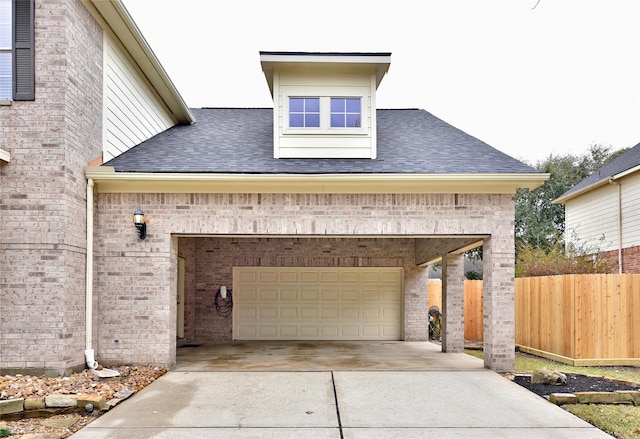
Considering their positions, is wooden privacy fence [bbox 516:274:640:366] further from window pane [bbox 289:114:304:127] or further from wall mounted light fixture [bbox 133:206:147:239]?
wall mounted light fixture [bbox 133:206:147:239]

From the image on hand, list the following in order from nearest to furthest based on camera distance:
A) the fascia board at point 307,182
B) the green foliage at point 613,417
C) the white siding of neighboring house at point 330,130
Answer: the green foliage at point 613,417 < the fascia board at point 307,182 < the white siding of neighboring house at point 330,130

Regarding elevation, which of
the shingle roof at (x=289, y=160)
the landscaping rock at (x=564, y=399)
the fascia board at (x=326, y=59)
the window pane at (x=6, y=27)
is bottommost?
the landscaping rock at (x=564, y=399)

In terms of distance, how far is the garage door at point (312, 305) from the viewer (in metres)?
12.8

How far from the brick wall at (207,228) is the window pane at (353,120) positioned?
1806mm

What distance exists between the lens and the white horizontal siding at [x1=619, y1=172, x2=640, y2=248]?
14172mm

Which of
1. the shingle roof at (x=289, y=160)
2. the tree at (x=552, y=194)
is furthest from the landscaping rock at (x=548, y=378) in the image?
the tree at (x=552, y=194)

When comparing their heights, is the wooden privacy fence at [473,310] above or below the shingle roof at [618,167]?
below

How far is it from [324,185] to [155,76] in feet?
14.8

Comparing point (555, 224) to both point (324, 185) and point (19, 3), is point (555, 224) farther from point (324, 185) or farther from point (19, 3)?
point (19, 3)

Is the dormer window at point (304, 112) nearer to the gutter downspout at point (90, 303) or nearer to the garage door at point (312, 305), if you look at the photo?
the gutter downspout at point (90, 303)

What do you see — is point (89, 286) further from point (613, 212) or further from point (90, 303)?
point (613, 212)

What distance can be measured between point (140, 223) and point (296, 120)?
137 inches

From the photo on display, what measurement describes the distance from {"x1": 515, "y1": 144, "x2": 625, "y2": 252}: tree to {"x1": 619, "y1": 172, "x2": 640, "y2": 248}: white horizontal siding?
1234cm

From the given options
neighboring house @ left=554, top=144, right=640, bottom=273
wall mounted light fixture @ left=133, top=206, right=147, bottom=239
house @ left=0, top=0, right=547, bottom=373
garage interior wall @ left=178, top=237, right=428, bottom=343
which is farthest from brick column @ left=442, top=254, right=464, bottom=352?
neighboring house @ left=554, top=144, right=640, bottom=273
